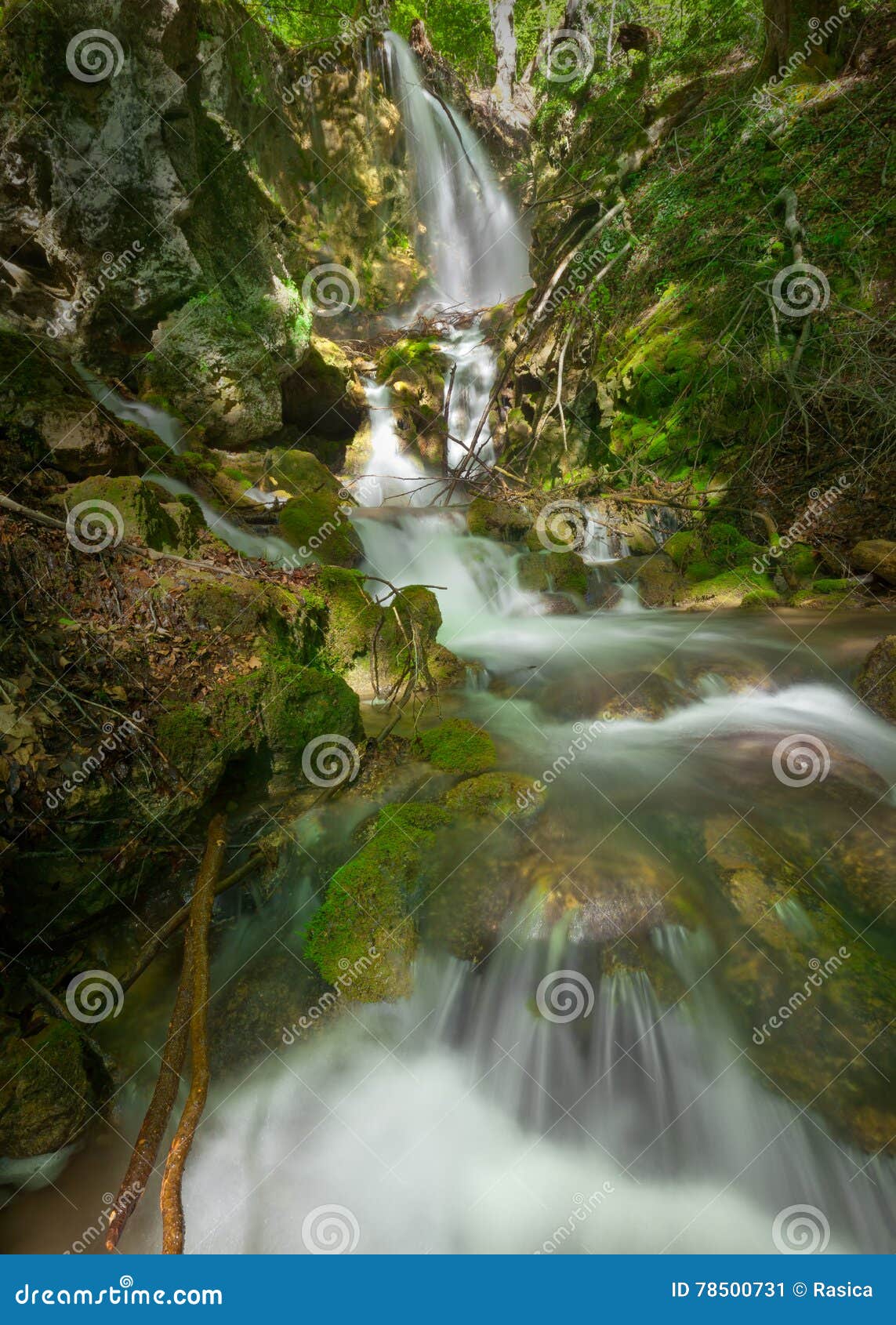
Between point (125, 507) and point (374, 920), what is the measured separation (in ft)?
12.1

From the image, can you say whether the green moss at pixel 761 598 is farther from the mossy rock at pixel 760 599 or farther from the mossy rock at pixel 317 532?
the mossy rock at pixel 317 532

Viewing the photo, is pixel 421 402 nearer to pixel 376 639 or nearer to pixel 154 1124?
pixel 376 639

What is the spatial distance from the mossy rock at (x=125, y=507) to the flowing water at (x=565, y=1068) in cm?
273

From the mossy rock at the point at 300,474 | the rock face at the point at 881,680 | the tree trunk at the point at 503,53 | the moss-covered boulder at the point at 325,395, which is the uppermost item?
the tree trunk at the point at 503,53

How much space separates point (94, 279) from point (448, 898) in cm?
1060

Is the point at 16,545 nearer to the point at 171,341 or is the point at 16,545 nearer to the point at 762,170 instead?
the point at 171,341

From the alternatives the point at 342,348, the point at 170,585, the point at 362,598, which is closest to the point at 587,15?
the point at 342,348

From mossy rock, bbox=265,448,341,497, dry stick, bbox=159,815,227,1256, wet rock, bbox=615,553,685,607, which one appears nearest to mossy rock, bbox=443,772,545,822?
dry stick, bbox=159,815,227,1256

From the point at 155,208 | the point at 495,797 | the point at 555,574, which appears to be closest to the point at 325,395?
the point at 155,208

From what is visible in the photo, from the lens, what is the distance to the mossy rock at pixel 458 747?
4000 mm

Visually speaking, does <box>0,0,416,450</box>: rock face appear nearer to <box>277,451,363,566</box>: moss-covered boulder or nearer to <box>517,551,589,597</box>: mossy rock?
<box>277,451,363,566</box>: moss-covered boulder

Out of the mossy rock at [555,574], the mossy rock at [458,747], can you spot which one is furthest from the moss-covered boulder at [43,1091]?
the mossy rock at [555,574]

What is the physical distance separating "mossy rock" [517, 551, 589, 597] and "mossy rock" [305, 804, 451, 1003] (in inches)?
206

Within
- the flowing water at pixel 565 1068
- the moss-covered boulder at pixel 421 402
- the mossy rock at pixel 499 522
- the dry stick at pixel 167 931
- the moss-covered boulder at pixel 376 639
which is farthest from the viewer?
the moss-covered boulder at pixel 421 402
